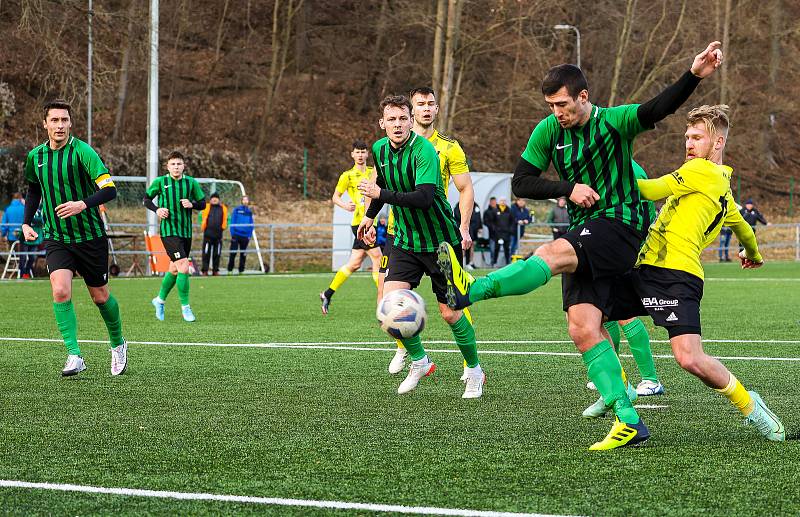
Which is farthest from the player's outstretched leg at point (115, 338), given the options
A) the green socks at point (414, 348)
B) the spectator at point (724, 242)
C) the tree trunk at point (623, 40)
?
the tree trunk at point (623, 40)

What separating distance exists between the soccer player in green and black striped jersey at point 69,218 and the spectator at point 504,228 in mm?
23362

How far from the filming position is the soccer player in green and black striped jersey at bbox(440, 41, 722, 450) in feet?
19.2

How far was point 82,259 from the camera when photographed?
9.16m

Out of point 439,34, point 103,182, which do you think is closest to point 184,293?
point 103,182

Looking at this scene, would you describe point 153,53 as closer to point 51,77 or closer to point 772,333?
point 51,77

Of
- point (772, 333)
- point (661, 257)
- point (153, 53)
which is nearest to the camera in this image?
point (661, 257)

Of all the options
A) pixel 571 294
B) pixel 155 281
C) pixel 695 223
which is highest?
pixel 695 223

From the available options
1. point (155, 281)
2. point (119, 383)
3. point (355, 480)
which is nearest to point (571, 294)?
point (355, 480)

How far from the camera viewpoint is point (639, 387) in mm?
7926

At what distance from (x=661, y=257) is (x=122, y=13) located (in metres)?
20.5

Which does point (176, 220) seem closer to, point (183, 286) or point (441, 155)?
point (183, 286)

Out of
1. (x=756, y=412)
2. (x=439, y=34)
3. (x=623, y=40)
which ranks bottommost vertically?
(x=756, y=412)

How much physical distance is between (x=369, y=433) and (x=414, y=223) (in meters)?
2.31

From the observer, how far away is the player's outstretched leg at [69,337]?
29.3ft
